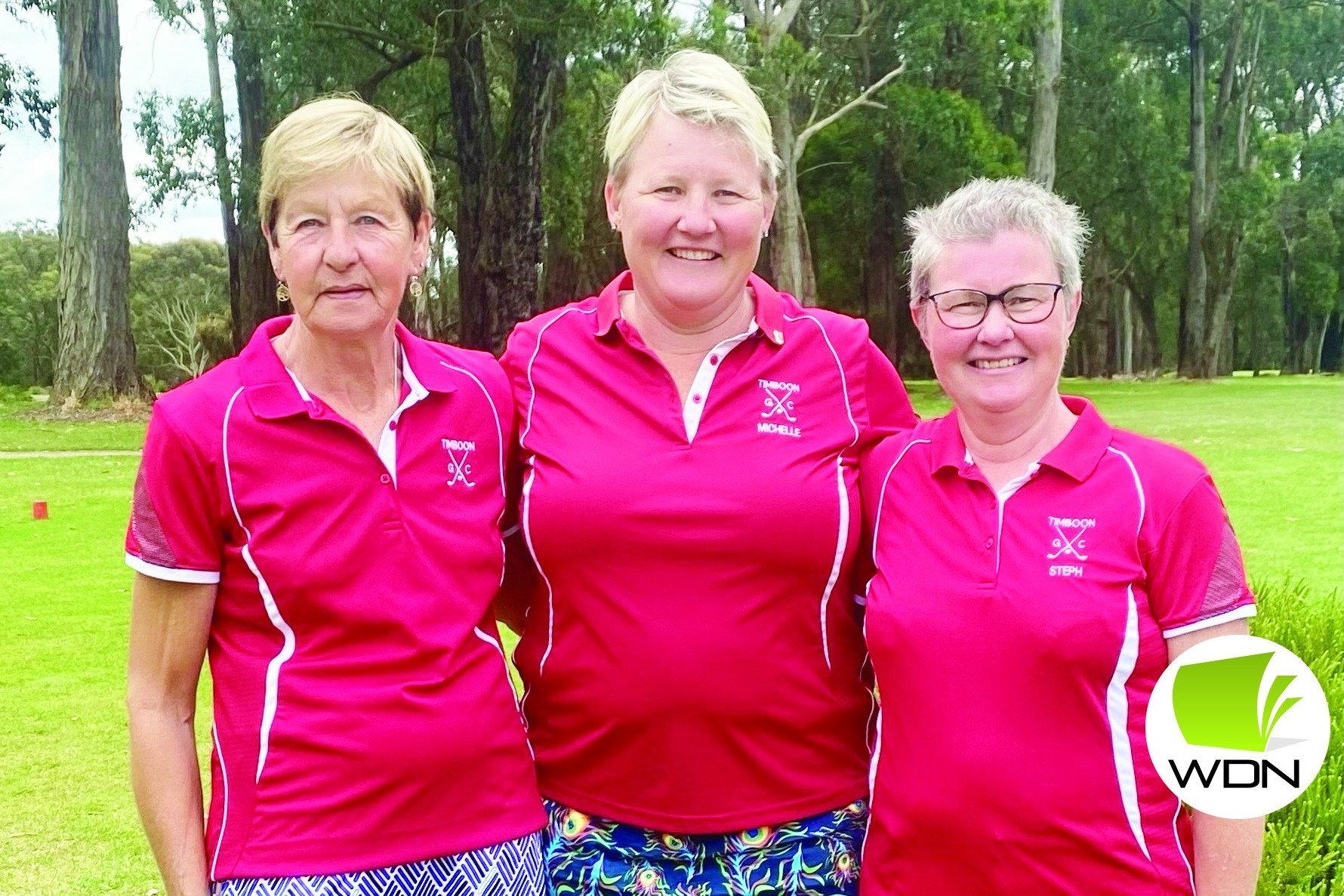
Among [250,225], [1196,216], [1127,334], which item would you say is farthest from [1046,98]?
[1127,334]

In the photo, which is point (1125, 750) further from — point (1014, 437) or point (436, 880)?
point (436, 880)

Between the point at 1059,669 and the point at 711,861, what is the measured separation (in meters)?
0.82

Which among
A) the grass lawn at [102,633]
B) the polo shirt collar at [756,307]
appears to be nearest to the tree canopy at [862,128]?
the grass lawn at [102,633]

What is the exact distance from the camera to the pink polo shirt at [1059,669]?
7.50 ft

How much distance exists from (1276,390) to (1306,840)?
33502 millimetres

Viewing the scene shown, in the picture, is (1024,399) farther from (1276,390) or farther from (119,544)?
(1276,390)

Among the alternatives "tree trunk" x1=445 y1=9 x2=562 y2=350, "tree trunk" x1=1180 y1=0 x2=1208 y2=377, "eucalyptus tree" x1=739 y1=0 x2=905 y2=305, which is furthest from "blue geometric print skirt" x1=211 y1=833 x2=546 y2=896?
"tree trunk" x1=1180 y1=0 x2=1208 y2=377

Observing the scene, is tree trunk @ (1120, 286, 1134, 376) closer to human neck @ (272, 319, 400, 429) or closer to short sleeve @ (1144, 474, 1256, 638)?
short sleeve @ (1144, 474, 1256, 638)

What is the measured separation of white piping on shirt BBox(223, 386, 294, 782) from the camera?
229 centimetres

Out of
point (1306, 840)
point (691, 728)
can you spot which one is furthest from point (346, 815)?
point (1306, 840)

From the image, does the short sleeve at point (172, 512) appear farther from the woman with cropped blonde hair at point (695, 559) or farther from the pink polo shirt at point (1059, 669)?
the pink polo shirt at point (1059, 669)

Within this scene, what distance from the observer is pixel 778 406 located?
2.69 m

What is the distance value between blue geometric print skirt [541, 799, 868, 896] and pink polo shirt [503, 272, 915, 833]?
0.14 feet

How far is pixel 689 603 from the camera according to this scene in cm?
253
